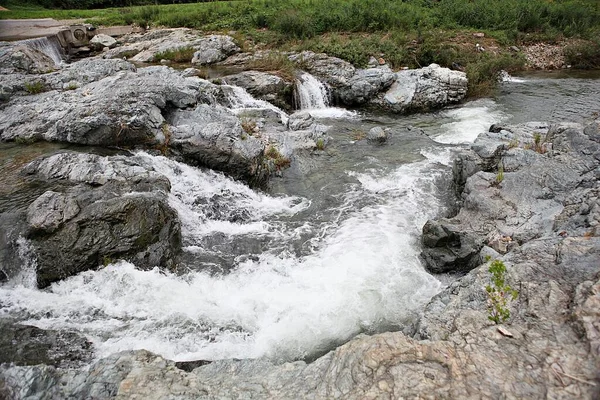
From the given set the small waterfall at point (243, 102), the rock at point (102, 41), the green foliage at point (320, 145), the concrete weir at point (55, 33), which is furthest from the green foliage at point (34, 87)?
the rock at point (102, 41)

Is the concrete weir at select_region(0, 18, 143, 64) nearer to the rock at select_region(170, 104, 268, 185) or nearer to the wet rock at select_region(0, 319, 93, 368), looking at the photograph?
the rock at select_region(170, 104, 268, 185)

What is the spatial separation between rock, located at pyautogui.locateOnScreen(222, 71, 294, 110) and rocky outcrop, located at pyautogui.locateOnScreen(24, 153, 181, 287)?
9847 millimetres

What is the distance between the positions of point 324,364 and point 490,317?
1.97 meters

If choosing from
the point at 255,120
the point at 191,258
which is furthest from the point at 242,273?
the point at 255,120

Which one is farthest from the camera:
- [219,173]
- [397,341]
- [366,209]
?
[219,173]

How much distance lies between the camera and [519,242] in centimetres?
708

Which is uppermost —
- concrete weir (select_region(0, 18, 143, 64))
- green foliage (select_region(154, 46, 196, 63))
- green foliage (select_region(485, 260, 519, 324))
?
green foliage (select_region(485, 260, 519, 324))

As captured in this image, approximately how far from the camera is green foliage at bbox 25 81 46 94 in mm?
13383

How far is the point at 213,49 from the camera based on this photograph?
22.3 meters

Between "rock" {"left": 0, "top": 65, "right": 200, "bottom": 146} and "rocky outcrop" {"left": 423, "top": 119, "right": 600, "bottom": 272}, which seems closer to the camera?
"rocky outcrop" {"left": 423, "top": 119, "right": 600, "bottom": 272}

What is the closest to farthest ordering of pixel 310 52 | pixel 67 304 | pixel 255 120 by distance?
pixel 67 304, pixel 255 120, pixel 310 52

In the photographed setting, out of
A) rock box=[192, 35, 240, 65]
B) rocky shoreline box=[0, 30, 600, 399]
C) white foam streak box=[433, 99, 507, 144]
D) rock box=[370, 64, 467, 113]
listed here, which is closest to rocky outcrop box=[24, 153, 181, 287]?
rocky shoreline box=[0, 30, 600, 399]

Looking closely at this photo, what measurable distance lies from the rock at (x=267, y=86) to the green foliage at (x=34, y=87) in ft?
24.7

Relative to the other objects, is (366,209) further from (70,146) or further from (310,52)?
(310,52)
